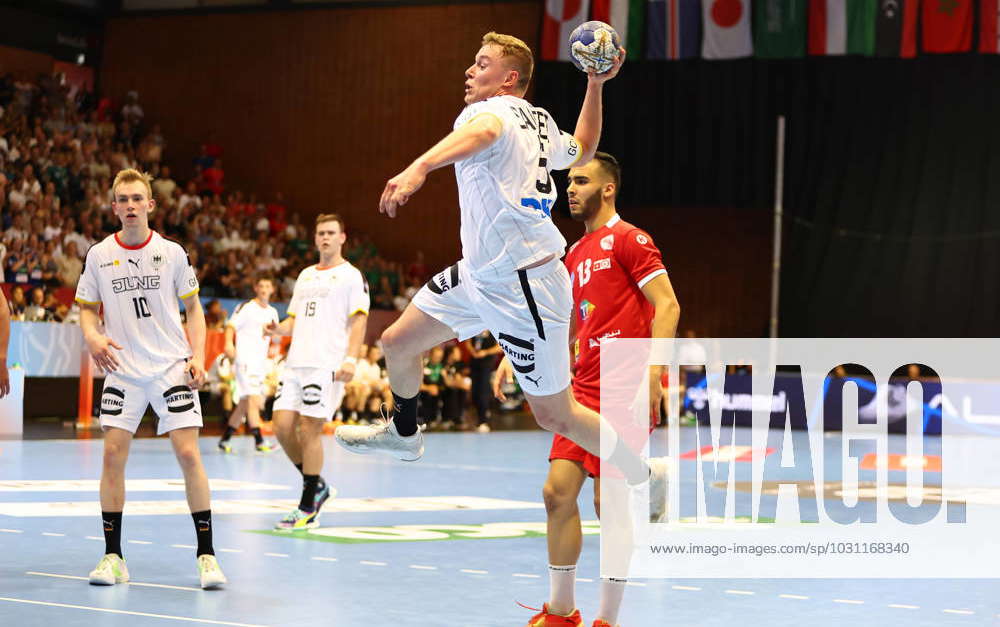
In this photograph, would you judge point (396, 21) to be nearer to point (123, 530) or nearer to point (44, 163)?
point (44, 163)

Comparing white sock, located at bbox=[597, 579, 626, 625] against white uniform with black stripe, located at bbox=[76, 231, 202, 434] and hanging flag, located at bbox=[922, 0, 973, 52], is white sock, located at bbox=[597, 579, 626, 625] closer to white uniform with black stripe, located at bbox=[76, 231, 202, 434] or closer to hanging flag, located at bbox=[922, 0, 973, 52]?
white uniform with black stripe, located at bbox=[76, 231, 202, 434]

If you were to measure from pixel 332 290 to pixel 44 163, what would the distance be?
573 inches

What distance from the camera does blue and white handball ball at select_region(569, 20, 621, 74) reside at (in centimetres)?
533

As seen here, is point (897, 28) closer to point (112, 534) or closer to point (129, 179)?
point (129, 179)

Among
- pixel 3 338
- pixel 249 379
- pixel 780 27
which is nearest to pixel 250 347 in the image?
pixel 249 379

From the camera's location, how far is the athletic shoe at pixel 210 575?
6.60 meters

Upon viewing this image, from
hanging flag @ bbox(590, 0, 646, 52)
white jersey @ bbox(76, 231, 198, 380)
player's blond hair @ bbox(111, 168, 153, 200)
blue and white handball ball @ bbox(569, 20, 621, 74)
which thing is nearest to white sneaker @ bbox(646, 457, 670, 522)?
blue and white handball ball @ bbox(569, 20, 621, 74)

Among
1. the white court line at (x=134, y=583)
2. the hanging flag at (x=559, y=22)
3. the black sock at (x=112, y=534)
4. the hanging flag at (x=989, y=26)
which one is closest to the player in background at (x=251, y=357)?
the white court line at (x=134, y=583)

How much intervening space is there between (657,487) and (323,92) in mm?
25058

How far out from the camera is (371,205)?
1145 inches

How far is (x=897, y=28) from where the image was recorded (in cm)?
2458

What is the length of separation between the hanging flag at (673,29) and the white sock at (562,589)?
69.5 feet

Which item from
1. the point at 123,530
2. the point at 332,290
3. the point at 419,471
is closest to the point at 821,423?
the point at 419,471

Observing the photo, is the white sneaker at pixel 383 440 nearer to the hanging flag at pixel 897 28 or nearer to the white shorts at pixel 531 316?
the white shorts at pixel 531 316
